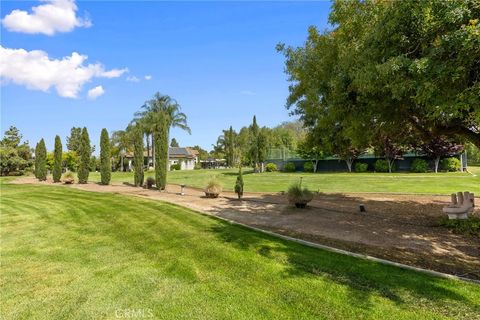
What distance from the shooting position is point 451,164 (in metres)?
29.3

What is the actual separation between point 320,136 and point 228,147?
6820cm

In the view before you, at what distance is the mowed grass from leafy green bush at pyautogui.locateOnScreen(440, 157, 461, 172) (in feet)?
91.9

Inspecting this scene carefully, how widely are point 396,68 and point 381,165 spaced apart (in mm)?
29241

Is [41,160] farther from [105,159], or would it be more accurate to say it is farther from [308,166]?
[308,166]

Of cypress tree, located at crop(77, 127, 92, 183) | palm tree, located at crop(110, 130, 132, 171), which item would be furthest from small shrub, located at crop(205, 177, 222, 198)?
palm tree, located at crop(110, 130, 132, 171)

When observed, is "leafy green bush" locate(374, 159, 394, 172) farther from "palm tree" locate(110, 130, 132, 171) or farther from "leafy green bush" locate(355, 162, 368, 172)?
"palm tree" locate(110, 130, 132, 171)

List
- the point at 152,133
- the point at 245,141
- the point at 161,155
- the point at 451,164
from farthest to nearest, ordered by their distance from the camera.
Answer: the point at 245,141 → the point at 152,133 → the point at 451,164 → the point at 161,155

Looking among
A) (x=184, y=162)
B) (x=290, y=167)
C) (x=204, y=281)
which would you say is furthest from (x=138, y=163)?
(x=184, y=162)

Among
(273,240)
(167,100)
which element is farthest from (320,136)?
(167,100)

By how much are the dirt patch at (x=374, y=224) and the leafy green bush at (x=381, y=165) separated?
18093 millimetres

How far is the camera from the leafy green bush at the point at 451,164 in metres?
29.2

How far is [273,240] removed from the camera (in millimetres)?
8367

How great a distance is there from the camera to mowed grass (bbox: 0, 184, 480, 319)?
465cm

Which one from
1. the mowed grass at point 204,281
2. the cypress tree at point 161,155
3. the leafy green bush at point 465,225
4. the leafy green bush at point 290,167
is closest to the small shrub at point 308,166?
the leafy green bush at point 290,167
